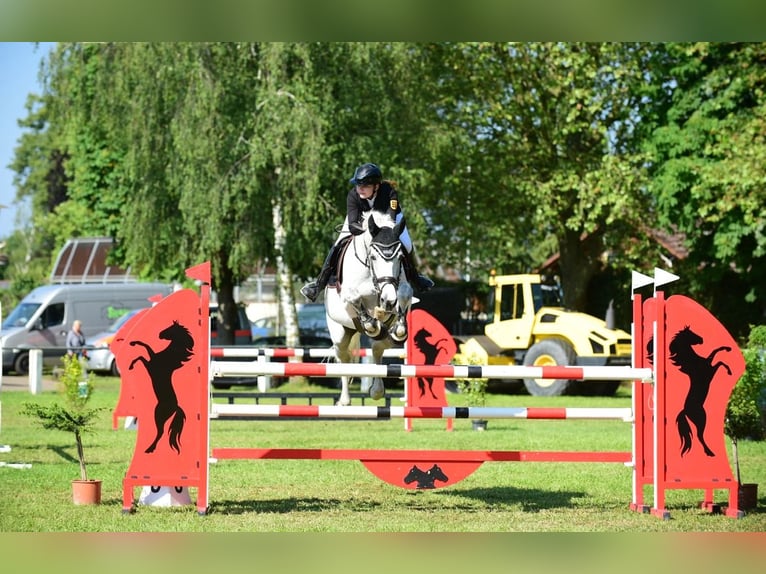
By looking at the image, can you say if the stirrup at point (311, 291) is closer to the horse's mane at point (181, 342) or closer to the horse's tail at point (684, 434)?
the horse's mane at point (181, 342)

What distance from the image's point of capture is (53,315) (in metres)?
27.1

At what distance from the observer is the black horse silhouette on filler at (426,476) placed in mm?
7648

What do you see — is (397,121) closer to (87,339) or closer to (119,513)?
(87,339)

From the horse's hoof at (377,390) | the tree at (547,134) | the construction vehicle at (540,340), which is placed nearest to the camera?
the horse's hoof at (377,390)

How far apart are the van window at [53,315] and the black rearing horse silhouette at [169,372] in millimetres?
20507

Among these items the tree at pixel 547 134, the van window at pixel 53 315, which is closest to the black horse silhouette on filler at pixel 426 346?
the tree at pixel 547 134

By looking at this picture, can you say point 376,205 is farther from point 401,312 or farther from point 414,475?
point 414,475

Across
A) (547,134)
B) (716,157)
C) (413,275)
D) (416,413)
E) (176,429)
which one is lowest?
(176,429)

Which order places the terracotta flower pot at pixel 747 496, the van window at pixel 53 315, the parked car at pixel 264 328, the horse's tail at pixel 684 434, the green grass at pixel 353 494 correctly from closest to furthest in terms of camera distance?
the green grass at pixel 353 494
the horse's tail at pixel 684 434
the terracotta flower pot at pixel 747 496
the van window at pixel 53 315
the parked car at pixel 264 328

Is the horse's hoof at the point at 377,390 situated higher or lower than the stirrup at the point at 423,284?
lower

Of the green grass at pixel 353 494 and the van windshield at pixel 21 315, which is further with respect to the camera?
the van windshield at pixel 21 315

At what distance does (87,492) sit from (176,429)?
3.63 ft

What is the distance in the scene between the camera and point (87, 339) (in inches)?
1041

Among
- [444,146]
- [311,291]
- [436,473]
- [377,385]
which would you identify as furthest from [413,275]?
[444,146]
